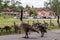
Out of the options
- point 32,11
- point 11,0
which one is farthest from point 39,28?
point 32,11

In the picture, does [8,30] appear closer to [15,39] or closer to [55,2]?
[15,39]

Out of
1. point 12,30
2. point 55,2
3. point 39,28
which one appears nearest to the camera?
point 39,28

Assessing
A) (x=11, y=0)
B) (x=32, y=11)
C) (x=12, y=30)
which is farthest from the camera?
(x=32, y=11)

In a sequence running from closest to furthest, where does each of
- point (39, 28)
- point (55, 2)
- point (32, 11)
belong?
point (39, 28), point (55, 2), point (32, 11)

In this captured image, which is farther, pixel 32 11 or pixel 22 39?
pixel 32 11

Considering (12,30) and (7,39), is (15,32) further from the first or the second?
(7,39)

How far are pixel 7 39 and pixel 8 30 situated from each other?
20.1 ft

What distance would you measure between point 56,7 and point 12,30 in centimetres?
2657

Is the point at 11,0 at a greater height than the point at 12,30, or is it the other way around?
the point at 11,0

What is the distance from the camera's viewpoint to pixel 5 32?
21.5m

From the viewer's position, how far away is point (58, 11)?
155 feet

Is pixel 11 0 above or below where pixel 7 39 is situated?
above

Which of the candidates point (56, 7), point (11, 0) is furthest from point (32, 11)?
point (11, 0)

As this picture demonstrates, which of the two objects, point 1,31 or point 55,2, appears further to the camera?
point 55,2
